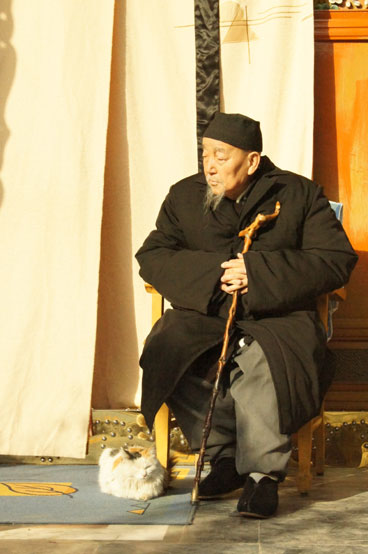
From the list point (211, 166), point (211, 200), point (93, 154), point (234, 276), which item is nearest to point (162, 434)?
point (234, 276)

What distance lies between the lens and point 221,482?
3096 mm

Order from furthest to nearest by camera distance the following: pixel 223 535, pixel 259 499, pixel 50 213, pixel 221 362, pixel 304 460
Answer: pixel 50 213 < pixel 304 460 < pixel 221 362 < pixel 259 499 < pixel 223 535

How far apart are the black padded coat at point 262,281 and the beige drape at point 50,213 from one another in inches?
23.3

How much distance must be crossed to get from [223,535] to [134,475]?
1.95ft

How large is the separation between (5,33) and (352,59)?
5.44 feet

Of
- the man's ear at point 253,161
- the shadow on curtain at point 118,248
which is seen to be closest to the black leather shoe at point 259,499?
the man's ear at point 253,161

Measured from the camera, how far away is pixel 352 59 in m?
4.16

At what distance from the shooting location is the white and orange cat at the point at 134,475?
3.07 meters

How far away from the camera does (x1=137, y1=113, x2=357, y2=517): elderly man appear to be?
2967mm

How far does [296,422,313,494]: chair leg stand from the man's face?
965mm

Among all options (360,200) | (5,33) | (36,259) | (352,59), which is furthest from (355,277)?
(5,33)

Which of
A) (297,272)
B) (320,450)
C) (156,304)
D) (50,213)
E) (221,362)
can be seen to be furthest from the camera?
(50,213)

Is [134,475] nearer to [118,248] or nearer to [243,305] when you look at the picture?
[243,305]

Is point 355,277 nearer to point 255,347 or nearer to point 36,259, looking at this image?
point 255,347
